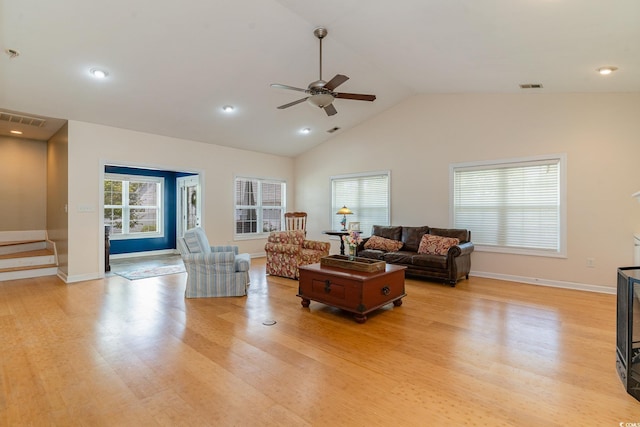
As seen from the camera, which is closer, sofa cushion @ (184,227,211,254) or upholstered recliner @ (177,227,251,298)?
upholstered recliner @ (177,227,251,298)

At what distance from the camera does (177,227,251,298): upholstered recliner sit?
4391mm

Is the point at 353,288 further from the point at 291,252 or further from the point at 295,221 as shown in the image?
the point at 295,221

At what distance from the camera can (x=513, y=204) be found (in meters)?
5.52

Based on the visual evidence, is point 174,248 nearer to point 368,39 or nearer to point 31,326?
point 31,326

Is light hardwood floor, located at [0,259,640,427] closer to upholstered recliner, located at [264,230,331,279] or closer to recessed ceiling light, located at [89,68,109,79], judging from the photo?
upholstered recliner, located at [264,230,331,279]

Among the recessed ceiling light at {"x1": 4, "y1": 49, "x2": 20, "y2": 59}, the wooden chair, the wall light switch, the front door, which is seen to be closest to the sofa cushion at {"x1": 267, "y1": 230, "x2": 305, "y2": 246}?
the wooden chair

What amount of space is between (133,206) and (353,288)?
7.18m

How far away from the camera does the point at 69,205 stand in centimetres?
533

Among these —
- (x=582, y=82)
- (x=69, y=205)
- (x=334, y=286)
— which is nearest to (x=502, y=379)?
(x=334, y=286)

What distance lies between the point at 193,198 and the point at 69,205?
3.11 meters

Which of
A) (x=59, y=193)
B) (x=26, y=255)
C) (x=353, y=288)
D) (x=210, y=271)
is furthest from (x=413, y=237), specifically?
(x=26, y=255)

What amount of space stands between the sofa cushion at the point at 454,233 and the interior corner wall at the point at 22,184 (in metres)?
8.27

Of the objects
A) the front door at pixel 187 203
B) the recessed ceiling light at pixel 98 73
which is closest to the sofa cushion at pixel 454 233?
the front door at pixel 187 203

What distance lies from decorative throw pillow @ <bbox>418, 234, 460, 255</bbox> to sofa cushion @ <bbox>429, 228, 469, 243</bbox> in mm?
247
